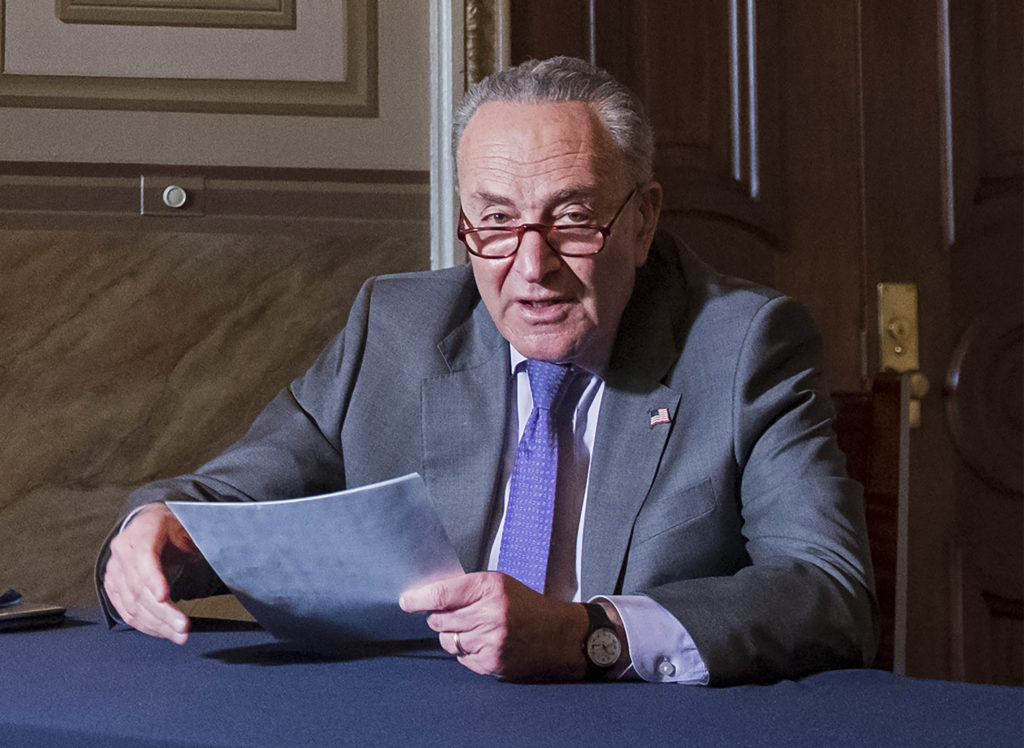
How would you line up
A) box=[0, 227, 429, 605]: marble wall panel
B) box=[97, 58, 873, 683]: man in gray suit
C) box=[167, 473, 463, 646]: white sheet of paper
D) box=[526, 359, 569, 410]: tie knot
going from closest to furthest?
1. box=[167, 473, 463, 646]: white sheet of paper
2. box=[97, 58, 873, 683]: man in gray suit
3. box=[526, 359, 569, 410]: tie knot
4. box=[0, 227, 429, 605]: marble wall panel

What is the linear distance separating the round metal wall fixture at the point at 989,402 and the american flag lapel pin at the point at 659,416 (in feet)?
5.24

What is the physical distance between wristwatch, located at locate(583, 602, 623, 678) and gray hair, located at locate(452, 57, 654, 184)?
2.60ft

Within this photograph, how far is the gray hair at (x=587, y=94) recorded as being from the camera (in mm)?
1611

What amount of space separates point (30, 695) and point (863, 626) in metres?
0.89

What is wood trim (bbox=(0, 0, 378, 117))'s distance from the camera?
2447 millimetres

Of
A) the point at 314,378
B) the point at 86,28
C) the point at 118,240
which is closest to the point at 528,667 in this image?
the point at 314,378

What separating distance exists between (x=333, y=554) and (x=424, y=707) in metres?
0.19

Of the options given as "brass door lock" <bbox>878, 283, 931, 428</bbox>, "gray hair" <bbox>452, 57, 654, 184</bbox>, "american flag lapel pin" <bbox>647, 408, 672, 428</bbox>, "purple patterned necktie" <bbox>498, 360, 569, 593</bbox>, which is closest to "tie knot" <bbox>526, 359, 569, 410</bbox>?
"purple patterned necktie" <bbox>498, 360, 569, 593</bbox>

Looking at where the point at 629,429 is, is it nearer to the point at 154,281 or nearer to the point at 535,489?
the point at 535,489

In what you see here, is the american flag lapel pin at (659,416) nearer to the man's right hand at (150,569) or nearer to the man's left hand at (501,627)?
the man's left hand at (501,627)

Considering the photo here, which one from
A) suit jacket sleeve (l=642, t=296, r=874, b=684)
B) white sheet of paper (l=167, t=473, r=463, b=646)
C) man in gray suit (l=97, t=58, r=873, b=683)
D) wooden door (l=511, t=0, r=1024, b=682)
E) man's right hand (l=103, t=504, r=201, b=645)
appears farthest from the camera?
wooden door (l=511, t=0, r=1024, b=682)

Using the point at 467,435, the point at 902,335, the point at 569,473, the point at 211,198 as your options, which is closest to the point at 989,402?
the point at 902,335

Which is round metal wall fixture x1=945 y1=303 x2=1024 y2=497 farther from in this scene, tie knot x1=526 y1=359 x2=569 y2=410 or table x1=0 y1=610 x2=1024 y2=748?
table x1=0 y1=610 x2=1024 y2=748

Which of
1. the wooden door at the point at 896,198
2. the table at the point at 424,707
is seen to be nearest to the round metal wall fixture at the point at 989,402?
the wooden door at the point at 896,198
